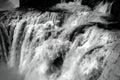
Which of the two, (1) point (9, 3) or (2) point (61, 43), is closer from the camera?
(2) point (61, 43)

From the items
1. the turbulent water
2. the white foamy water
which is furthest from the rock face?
the white foamy water

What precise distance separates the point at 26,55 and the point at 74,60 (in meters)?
3.61

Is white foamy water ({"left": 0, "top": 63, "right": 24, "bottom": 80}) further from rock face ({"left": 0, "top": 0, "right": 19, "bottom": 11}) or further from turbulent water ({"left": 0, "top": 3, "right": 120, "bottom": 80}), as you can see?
rock face ({"left": 0, "top": 0, "right": 19, "bottom": 11})

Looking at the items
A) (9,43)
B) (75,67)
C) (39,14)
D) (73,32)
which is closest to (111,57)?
(75,67)

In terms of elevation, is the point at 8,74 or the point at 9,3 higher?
the point at 9,3

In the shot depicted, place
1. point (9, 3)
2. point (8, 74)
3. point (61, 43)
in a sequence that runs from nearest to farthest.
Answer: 1. point (61, 43)
2. point (8, 74)
3. point (9, 3)

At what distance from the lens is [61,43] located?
11.3 metres

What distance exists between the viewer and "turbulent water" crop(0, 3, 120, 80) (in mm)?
9075

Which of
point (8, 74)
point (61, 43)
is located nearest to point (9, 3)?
point (8, 74)

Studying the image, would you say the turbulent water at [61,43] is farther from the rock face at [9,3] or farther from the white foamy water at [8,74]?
the rock face at [9,3]

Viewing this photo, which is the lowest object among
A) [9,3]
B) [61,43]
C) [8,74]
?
[8,74]

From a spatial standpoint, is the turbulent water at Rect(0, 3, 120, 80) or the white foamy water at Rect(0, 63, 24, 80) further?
the white foamy water at Rect(0, 63, 24, 80)

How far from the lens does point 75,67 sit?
9.95 metres

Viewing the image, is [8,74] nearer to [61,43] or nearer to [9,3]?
[61,43]
